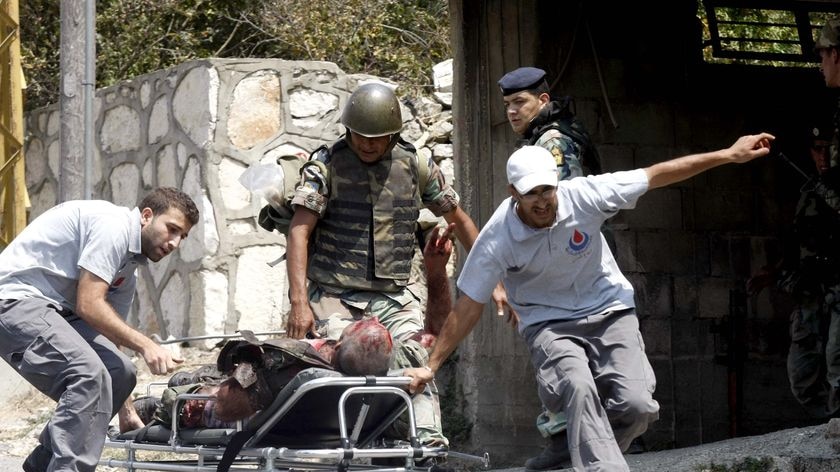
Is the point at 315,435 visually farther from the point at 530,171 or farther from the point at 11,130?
the point at 11,130

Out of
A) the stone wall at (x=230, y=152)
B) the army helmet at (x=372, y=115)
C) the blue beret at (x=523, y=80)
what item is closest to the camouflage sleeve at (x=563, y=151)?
the blue beret at (x=523, y=80)

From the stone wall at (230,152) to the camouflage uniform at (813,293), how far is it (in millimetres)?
2935

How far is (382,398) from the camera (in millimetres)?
6023

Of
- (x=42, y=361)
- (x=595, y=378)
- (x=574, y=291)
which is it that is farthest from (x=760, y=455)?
(x=42, y=361)

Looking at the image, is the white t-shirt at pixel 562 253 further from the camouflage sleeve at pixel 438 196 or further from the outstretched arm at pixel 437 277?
the camouflage sleeve at pixel 438 196

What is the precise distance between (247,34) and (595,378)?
27.3 feet

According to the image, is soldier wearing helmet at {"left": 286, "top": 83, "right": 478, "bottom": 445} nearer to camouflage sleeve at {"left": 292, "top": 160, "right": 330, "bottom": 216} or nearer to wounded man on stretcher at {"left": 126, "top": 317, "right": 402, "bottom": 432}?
camouflage sleeve at {"left": 292, "top": 160, "right": 330, "bottom": 216}

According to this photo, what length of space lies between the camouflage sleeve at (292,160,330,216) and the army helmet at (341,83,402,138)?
271mm

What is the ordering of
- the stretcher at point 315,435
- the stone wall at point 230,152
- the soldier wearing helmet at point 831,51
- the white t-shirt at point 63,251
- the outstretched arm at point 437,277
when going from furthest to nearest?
the stone wall at point 230,152
the soldier wearing helmet at point 831,51
the white t-shirt at point 63,251
the outstretched arm at point 437,277
the stretcher at point 315,435

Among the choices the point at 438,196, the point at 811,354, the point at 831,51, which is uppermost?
the point at 831,51

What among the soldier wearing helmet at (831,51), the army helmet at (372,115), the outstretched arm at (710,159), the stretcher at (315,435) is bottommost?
the stretcher at (315,435)

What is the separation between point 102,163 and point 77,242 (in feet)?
16.6

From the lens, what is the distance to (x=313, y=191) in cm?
680

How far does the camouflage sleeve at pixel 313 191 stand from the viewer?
22.2ft
